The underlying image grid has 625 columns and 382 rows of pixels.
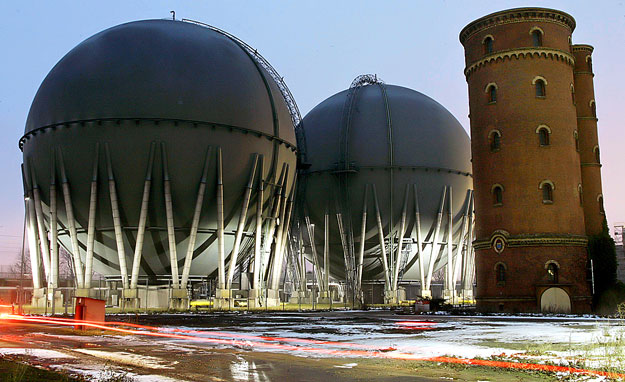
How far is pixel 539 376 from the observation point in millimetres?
10852

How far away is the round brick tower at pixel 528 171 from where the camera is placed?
37.2m

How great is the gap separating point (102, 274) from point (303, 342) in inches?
1305

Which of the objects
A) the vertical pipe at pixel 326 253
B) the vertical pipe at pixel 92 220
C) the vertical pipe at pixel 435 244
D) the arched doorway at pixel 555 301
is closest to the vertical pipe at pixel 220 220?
the vertical pipe at pixel 92 220

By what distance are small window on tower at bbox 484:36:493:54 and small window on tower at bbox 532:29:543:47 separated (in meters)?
2.59

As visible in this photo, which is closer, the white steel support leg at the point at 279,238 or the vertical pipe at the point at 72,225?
the vertical pipe at the point at 72,225

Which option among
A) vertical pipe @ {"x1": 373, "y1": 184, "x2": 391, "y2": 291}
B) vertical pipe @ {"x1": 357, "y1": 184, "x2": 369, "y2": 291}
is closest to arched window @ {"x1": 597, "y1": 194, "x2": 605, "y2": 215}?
vertical pipe @ {"x1": 373, "y1": 184, "x2": 391, "y2": 291}

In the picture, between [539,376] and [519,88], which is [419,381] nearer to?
[539,376]

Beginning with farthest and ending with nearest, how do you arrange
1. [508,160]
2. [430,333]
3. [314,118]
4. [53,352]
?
[314,118], [508,160], [430,333], [53,352]

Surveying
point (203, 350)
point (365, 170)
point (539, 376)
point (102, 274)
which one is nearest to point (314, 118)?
point (365, 170)

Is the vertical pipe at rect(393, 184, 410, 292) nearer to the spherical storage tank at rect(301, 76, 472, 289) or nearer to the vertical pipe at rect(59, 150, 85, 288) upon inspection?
the spherical storage tank at rect(301, 76, 472, 289)

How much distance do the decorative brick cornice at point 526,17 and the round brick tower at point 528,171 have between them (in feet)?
0.21

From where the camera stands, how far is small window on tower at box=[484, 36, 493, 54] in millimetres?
40375

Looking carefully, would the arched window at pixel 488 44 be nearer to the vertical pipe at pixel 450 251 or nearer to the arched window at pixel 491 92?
the arched window at pixel 491 92

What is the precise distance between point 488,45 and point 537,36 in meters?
3.05
